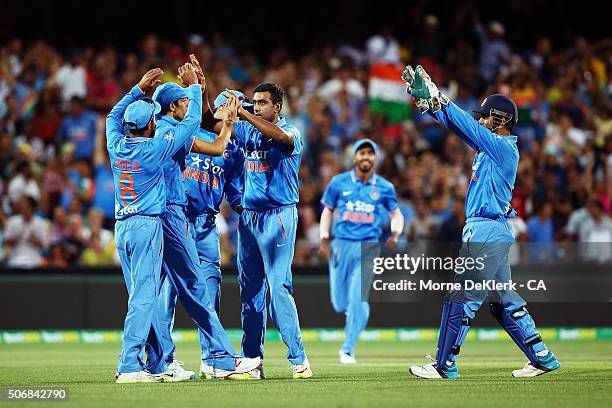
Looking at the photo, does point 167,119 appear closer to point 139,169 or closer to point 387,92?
point 139,169

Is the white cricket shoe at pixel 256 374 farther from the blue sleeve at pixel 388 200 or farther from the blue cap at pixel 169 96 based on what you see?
the blue sleeve at pixel 388 200

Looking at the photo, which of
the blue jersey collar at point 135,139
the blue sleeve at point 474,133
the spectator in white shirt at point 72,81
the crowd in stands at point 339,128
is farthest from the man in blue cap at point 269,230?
the spectator in white shirt at point 72,81

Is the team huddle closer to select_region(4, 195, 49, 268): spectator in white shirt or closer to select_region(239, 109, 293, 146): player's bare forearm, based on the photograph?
select_region(239, 109, 293, 146): player's bare forearm

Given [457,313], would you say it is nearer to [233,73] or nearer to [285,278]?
[285,278]

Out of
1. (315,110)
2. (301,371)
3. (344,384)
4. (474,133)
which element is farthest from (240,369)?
(315,110)

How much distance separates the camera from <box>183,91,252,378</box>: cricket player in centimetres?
1179

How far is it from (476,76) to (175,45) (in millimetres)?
6136

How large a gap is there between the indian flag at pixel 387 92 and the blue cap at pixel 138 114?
37.9 feet

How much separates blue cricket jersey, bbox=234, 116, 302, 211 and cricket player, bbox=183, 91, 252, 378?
488mm

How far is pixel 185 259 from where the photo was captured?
1085 centimetres

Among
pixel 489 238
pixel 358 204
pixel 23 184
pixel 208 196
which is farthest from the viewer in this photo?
pixel 23 184

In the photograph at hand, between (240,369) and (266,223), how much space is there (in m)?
1.46

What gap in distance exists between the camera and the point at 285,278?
11.2m

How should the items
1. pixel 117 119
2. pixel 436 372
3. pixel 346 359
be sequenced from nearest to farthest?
1. pixel 117 119
2. pixel 436 372
3. pixel 346 359
